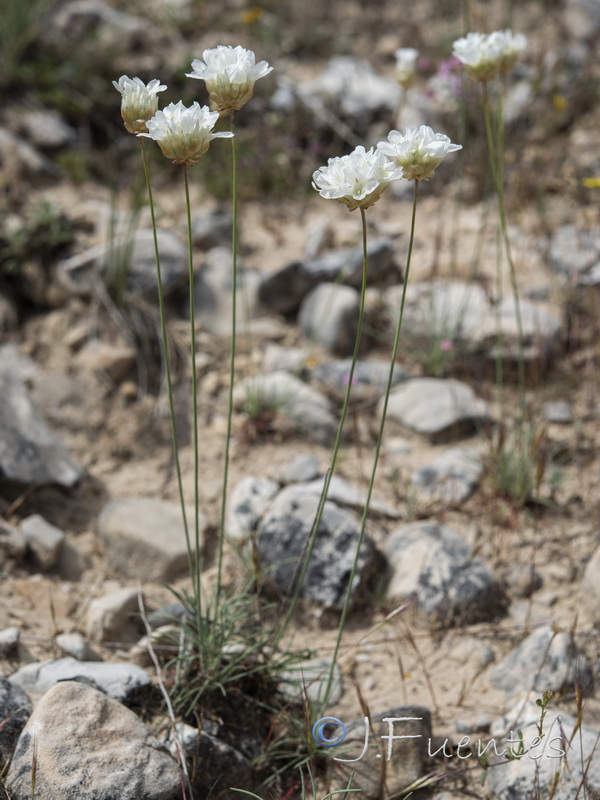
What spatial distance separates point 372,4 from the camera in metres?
5.51

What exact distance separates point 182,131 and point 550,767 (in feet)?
5.41

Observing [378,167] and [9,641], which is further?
[9,641]

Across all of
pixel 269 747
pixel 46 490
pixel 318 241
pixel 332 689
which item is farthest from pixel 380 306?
pixel 269 747

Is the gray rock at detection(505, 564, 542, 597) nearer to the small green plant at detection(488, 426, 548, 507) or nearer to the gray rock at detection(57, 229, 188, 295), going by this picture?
the small green plant at detection(488, 426, 548, 507)

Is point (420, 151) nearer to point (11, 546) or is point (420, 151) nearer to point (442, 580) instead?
point (442, 580)

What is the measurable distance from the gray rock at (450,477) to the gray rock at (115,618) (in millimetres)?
1117

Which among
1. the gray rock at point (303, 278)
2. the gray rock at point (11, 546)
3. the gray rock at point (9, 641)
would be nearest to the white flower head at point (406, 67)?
the gray rock at point (303, 278)

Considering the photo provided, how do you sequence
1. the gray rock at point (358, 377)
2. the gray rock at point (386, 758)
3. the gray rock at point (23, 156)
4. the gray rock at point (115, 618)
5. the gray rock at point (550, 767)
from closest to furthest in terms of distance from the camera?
the gray rock at point (550, 767)
the gray rock at point (386, 758)
the gray rock at point (115, 618)
the gray rock at point (358, 377)
the gray rock at point (23, 156)

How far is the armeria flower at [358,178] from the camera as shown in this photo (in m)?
1.57

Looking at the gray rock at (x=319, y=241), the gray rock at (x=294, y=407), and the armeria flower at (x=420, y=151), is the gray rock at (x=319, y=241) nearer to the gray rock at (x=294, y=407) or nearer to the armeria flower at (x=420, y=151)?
the gray rock at (x=294, y=407)

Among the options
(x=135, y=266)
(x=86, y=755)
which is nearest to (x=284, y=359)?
Answer: (x=135, y=266)

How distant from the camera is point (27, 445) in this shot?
287 centimetres

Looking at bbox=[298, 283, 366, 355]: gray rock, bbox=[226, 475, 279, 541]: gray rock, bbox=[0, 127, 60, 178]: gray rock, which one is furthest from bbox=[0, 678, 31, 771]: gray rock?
bbox=[0, 127, 60, 178]: gray rock

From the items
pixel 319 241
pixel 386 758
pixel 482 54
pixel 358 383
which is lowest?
pixel 386 758
